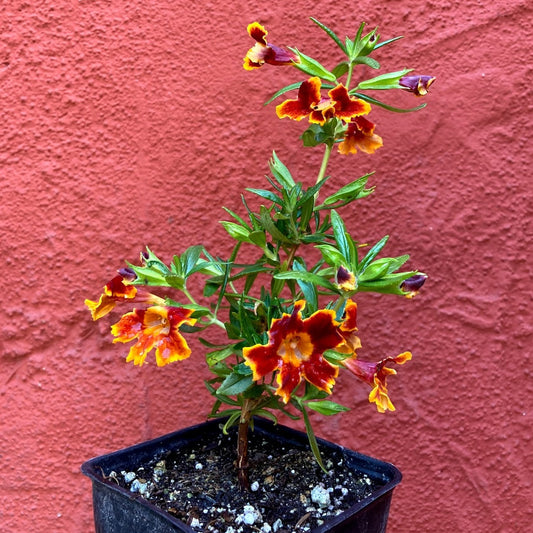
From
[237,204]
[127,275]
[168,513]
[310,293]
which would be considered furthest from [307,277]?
[237,204]

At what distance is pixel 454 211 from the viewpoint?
117 cm

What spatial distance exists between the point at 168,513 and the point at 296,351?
Answer: 0.95 feet

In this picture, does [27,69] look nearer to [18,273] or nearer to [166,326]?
[18,273]

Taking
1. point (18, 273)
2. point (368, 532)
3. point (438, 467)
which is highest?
point (18, 273)

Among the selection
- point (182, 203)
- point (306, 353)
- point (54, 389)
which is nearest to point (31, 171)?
point (182, 203)

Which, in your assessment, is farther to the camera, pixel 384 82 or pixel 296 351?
pixel 384 82

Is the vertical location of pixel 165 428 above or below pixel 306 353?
below

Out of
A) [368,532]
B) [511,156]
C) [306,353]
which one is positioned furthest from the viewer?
[511,156]

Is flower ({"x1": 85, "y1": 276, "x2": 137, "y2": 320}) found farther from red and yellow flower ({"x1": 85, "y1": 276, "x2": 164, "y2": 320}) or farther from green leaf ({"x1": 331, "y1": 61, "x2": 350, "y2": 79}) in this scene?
green leaf ({"x1": 331, "y1": 61, "x2": 350, "y2": 79})

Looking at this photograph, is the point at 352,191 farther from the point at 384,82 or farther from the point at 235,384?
the point at 235,384

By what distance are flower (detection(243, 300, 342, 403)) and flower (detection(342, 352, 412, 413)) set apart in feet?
0.25

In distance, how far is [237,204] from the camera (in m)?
1.18

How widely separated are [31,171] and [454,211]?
0.86 m

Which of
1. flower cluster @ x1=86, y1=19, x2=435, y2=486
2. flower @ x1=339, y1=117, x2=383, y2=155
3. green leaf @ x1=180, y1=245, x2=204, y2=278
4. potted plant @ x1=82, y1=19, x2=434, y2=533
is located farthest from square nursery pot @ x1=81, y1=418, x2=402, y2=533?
flower @ x1=339, y1=117, x2=383, y2=155
